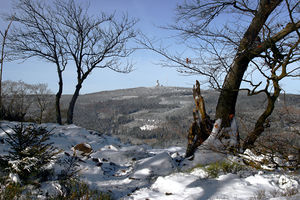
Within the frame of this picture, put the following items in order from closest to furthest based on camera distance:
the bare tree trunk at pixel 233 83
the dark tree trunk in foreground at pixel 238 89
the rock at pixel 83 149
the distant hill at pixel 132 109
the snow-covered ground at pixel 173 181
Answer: the snow-covered ground at pixel 173 181 < the dark tree trunk in foreground at pixel 238 89 < the bare tree trunk at pixel 233 83 < the rock at pixel 83 149 < the distant hill at pixel 132 109

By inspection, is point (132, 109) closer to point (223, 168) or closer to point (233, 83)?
point (233, 83)

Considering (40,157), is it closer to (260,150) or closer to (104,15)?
(260,150)

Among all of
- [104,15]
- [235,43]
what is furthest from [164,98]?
[235,43]

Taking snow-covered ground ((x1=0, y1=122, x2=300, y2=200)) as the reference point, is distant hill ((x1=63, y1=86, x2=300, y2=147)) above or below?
below

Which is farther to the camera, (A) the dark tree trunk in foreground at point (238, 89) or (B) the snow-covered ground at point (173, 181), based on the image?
(A) the dark tree trunk in foreground at point (238, 89)

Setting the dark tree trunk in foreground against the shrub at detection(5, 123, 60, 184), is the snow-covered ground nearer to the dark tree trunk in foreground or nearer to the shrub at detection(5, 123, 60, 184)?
the shrub at detection(5, 123, 60, 184)

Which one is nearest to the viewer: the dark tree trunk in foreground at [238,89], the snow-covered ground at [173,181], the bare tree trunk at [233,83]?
the snow-covered ground at [173,181]

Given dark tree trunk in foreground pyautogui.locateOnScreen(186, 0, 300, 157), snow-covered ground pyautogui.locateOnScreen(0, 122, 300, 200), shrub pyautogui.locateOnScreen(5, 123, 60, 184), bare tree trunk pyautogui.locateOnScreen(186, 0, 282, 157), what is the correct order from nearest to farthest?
snow-covered ground pyautogui.locateOnScreen(0, 122, 300, 200)
shrub pyautogui.locateOnScreen(5, 123, 60, 184)
dark tree trunk in foreground pyautogui.locateOnScreen(186, 0, 300, 157)
bare tree trunk pyautogui.locateOnScreen(186, 0, 282, 157)

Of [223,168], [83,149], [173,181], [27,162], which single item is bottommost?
[83,149]

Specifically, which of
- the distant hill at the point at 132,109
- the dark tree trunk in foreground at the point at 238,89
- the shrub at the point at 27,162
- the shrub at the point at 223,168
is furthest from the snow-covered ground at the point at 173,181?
the distant hill at the point at 132,109

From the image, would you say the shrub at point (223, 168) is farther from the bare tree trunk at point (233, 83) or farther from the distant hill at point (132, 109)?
the distant hill at point (132, 109)

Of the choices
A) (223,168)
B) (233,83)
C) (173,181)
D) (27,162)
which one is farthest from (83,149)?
(233,83)

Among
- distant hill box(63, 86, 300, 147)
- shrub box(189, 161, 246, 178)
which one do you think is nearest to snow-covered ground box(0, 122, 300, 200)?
shrub box(189, 161, 246, 178)

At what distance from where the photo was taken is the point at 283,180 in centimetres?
318
